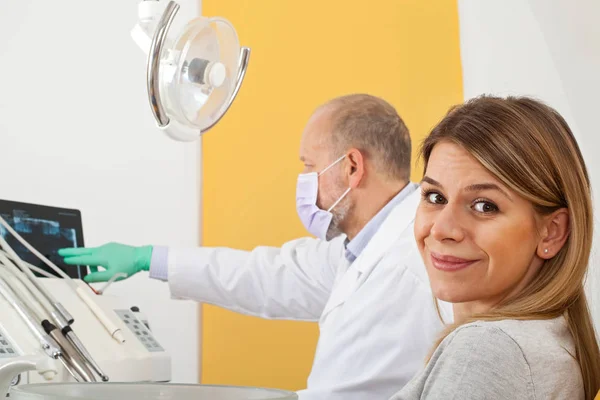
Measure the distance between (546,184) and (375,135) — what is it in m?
1.05

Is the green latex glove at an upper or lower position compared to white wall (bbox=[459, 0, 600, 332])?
lower

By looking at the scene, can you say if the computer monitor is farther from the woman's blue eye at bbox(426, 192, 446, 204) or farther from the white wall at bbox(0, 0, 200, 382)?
the woman's blue eye at bbox(426, 192, 446, 204)

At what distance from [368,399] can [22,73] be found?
150 cm

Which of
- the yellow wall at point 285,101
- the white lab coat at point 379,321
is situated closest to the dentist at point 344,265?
the white lab coat at point 379,321

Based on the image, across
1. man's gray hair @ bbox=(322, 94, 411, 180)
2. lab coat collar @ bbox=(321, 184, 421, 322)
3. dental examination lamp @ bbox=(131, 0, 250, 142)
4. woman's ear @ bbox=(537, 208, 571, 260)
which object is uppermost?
dental examination lamp @ bbox=(131, 0, 250, 142)

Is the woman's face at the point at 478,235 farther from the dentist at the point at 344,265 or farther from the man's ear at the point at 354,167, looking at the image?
the man's ear at the point at 354,167

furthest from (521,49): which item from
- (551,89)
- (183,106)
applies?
(183,106)

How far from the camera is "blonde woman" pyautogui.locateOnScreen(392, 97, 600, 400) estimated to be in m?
1.03

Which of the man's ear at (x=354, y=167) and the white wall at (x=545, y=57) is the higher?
the white wall at (x=545, y=57)

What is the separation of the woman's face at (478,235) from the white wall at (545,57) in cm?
42

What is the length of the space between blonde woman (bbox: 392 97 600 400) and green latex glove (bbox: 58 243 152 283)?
43.4 inches

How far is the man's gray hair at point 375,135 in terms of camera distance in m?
2.10

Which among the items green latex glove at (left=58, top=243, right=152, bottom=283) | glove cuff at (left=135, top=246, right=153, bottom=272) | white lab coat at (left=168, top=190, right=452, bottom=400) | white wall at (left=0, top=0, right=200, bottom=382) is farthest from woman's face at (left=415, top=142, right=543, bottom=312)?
white wall at (left=0, top=0, right=200, bottom=382)

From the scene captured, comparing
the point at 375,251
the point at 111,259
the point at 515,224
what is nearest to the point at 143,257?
the point at 111,259
